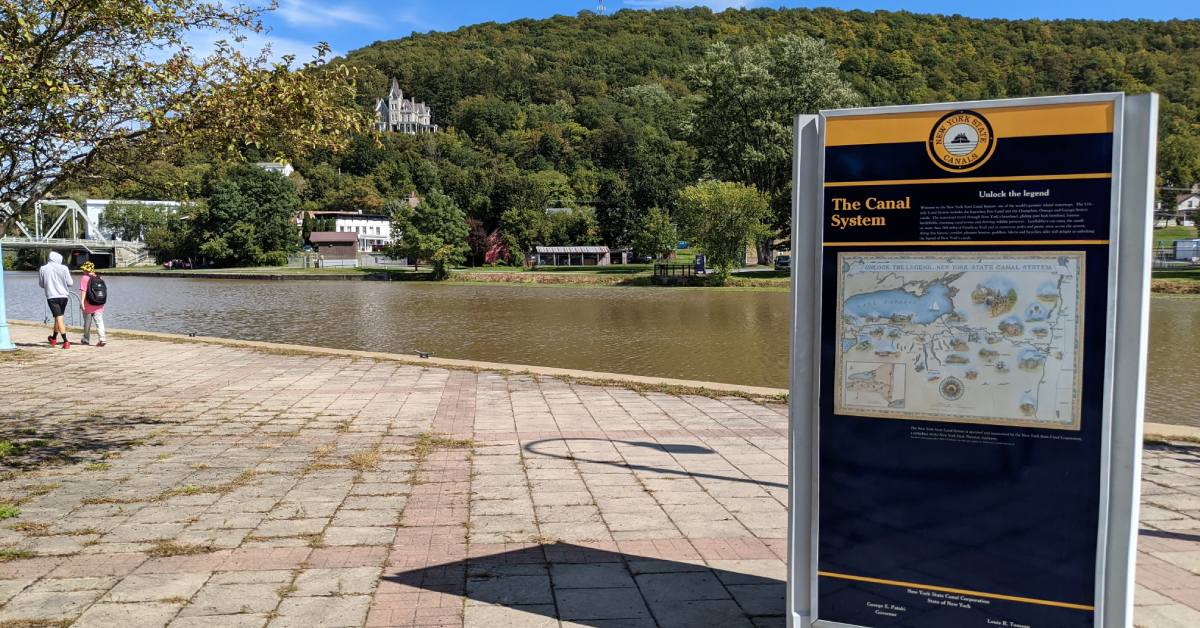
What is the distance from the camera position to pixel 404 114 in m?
142

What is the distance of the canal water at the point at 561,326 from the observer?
637 inches

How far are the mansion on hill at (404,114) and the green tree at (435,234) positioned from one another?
7480cm

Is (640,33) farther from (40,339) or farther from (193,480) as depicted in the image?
(193,480)

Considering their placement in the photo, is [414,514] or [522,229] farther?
[522,229]

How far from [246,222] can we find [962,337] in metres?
85.7

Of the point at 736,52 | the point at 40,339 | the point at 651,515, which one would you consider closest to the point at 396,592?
the point at 651,515

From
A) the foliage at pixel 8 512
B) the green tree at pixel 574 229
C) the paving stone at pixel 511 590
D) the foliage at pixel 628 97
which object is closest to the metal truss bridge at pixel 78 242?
the foliage at pixel 628 97

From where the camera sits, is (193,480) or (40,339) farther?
(40,339)

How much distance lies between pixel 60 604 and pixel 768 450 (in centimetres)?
516

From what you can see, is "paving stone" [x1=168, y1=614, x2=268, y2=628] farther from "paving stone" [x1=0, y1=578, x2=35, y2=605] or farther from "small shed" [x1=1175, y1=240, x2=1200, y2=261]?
"small shed" [x1=1175, y1=240, x2=1200, y2=261]

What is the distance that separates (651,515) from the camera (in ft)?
17.5

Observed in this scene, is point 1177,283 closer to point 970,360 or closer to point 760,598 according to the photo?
point 760,598

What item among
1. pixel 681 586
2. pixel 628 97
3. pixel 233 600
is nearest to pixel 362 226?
pixel 628 97

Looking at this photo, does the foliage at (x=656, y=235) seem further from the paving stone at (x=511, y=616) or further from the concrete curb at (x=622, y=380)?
the paving stone at (x=511, y=616)
